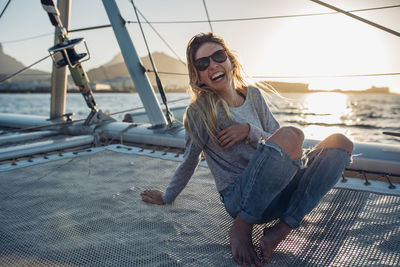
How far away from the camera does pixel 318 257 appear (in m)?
1.12

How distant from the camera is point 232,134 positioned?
4.20 feet

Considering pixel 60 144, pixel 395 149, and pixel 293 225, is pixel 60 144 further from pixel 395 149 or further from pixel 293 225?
pixel 395 149

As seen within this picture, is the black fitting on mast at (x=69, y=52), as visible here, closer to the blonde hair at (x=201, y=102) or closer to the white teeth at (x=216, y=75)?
the blonde hair at (x=201, y=102)

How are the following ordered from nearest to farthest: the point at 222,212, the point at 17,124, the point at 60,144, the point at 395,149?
the point at 222,212 < the point at 395,149 < the point at 60,144 < the point at 17,124

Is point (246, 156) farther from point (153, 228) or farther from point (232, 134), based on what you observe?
point (153, 228)

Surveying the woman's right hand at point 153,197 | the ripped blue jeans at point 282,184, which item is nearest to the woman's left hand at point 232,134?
the ripped blue jeans at point 282,184

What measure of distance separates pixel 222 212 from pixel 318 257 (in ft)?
1.79

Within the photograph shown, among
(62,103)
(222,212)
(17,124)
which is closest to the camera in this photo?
(222,212)

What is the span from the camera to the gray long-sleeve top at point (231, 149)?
4.49 feet

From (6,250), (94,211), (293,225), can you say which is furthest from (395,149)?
(6,250)

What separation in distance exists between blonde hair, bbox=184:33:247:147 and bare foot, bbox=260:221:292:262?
1.44ft

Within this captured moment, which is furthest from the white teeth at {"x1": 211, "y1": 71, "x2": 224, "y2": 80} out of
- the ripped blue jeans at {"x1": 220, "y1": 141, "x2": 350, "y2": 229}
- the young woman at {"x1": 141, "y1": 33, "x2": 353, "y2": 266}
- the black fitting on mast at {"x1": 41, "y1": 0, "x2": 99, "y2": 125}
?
the black fitting on mast at {"x1": 41, "y1": 0, "x2": 99, "y2": 125}

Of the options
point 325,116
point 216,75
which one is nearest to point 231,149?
point 216,75

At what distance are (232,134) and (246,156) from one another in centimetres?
15
